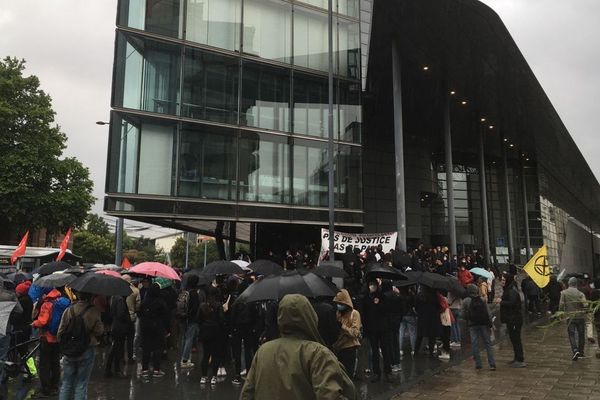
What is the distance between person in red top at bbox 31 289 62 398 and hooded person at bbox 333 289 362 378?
14.8ft

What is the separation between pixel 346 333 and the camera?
734 centimetres

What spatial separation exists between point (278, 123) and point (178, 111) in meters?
4.88

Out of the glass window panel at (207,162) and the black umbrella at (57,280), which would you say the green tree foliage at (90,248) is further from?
the black umbrella at (57,280)

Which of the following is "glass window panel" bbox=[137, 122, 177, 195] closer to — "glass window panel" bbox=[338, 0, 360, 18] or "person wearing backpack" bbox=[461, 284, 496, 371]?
"glass window panel" bbox=[338, 0, 360, 18]

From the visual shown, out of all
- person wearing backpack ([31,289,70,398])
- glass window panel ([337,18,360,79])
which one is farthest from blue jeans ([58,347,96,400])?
glass window panel ([337,18,360,79])

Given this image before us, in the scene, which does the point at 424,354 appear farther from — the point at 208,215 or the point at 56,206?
the point at 56,206

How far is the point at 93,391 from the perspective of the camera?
8.45m

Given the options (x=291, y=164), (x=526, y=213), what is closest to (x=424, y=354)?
(x=291, y=164)

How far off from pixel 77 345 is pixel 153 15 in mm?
17523

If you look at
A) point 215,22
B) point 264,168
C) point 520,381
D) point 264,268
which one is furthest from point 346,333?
point 215,22

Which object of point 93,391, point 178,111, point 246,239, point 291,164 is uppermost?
point 178,111

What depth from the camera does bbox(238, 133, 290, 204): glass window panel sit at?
2217cm

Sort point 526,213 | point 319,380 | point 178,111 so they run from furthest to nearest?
point 526,213
point 178,111
point 319,380

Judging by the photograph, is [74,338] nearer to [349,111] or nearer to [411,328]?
[411,328]
